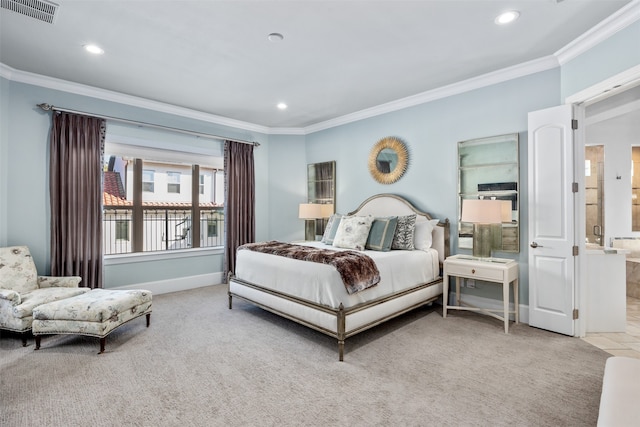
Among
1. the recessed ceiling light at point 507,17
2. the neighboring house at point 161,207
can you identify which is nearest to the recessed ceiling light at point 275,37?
the recessed ceiling light at point 507,17

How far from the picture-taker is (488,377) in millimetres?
2322

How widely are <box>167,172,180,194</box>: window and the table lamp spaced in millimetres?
4369

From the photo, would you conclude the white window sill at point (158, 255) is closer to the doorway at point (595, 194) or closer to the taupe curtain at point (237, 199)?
the taupe curtain at point (237, 199)

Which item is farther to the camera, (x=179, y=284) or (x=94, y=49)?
(x=179, y=284)

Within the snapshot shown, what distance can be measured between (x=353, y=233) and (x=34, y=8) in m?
3.61

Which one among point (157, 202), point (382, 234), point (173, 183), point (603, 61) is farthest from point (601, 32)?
point (157, 202)

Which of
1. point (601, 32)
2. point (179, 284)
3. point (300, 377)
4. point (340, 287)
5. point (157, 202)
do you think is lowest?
point (300, 377)

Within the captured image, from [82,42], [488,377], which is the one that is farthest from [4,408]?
[488,377]

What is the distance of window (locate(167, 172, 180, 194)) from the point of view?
5.18 meters

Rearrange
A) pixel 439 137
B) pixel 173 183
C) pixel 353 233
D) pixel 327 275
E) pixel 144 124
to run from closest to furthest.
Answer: pixel 327 275 → pixel 353 233 → pixel 439 137 → pixel 144 124 → pixel 173 183

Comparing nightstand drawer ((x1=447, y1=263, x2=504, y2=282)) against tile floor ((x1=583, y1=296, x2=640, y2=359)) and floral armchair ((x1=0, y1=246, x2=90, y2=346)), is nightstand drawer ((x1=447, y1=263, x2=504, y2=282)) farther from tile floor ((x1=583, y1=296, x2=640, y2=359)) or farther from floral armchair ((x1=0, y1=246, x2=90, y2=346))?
→ floral armchair ((x1=0, y1=246, x2=90, y2=346))

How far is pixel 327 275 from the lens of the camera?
2.78 meters

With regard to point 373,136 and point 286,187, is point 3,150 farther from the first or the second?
point 373,136

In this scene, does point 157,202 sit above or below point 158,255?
above
